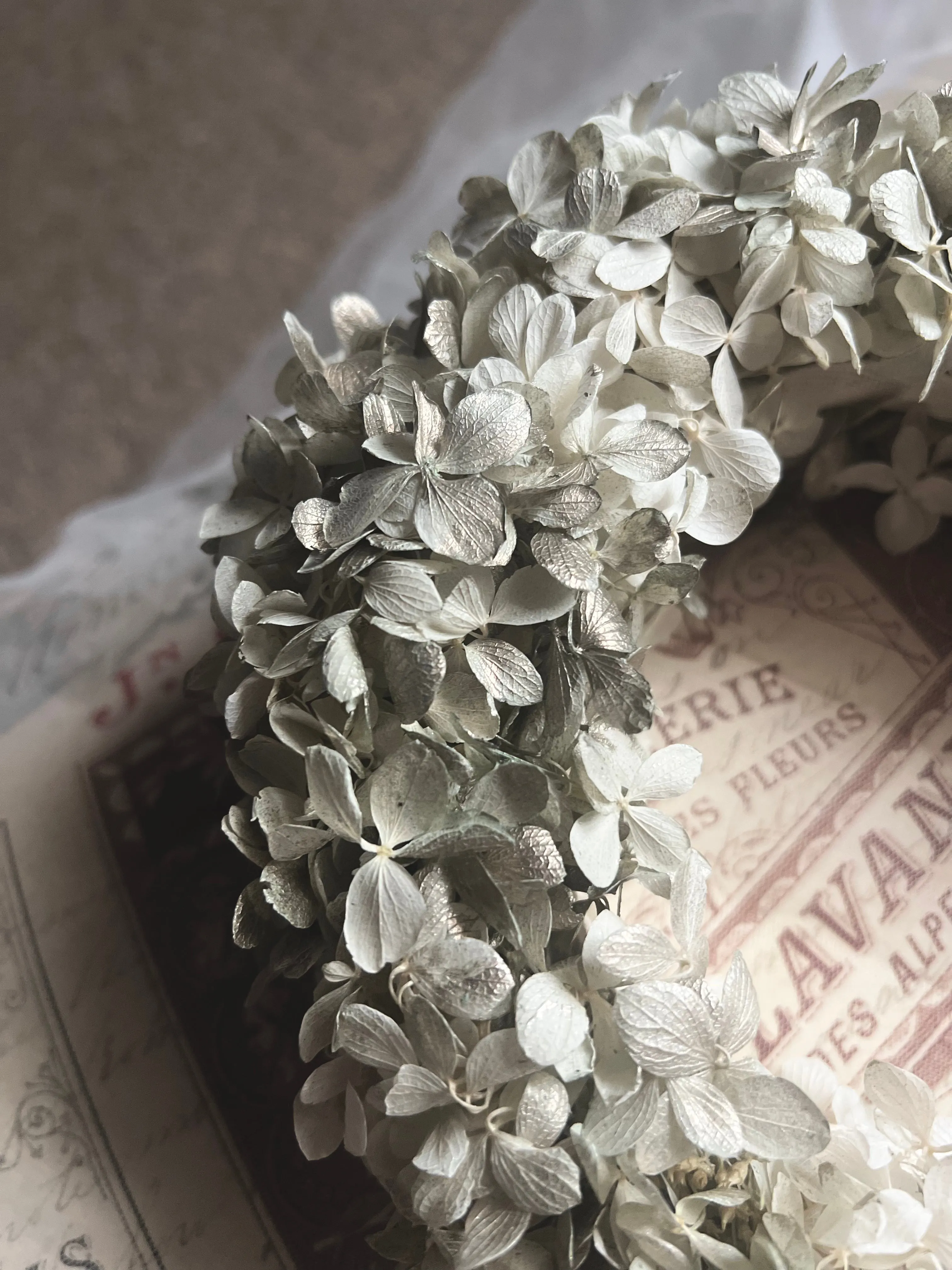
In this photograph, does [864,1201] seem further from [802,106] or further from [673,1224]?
[802,106]

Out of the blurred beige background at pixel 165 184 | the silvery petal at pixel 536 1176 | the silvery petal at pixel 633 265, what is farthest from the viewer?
the blurred beige background at pixel 165 184

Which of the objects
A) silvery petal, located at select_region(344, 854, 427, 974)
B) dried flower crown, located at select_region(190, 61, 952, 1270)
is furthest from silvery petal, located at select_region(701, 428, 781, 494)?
silvery petal, located at select_region(344, 854, 427, 974)

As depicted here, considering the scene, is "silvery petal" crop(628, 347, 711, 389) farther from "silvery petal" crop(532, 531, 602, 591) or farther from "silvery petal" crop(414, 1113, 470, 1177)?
"silvery petal" crop(414, 1113, 470, 1177)

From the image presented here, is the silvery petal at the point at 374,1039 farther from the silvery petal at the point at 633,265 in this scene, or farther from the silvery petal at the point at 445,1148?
the silvery petal at the point at 633,265

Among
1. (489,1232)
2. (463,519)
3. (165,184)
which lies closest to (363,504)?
(463,519)

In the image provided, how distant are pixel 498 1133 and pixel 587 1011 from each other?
2.0 inches

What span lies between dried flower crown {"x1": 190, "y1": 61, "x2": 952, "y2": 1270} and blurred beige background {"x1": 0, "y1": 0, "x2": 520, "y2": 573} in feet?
2.48

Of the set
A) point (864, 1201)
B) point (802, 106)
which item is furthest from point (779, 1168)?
point (802, 106)

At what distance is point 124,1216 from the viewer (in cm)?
42

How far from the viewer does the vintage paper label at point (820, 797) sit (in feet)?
1.51

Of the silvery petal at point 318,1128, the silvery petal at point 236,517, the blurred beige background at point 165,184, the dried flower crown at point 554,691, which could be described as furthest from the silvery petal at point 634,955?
the blurred beige background at point 165,184

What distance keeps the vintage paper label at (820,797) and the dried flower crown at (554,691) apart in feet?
0.18

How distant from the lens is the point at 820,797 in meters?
0.50

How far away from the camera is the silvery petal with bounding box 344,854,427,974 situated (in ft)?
1.07
